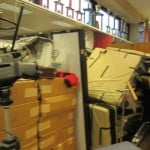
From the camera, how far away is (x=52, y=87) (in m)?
1.91

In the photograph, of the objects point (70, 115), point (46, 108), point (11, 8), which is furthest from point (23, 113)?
point (11, 8)

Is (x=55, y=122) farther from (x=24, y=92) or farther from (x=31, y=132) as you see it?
(x=24, y=92)

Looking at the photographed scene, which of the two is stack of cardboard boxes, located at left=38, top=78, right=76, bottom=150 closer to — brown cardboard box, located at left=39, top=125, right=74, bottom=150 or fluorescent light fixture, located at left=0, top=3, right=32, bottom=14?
brown cardboard box, located at left=39, top=125, right=74, bottom=150

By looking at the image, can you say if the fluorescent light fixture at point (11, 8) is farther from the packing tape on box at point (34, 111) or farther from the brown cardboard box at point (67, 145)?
the brown cardboard box at point (67, 145)

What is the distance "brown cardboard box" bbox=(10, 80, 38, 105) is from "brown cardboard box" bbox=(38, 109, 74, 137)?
0.22m

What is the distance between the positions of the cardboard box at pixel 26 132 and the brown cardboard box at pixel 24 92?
0.60ft

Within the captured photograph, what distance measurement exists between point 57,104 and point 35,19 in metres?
0.71

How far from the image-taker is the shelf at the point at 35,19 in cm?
148

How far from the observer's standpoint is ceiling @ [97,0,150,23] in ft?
14.9

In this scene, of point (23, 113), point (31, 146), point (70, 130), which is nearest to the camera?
point (23, 113)

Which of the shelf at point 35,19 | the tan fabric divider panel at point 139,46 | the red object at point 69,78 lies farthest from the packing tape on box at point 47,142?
the tan fabric divider panel at point 139,46

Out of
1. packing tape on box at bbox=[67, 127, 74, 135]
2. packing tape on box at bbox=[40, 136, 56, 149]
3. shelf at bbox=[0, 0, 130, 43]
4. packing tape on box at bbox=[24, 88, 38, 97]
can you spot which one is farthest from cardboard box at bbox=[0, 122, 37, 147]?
shelf at bbox=[0, 0, 130, 43]

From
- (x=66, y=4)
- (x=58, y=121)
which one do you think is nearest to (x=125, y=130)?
(x=58, y=121)

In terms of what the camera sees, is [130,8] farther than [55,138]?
Yes
